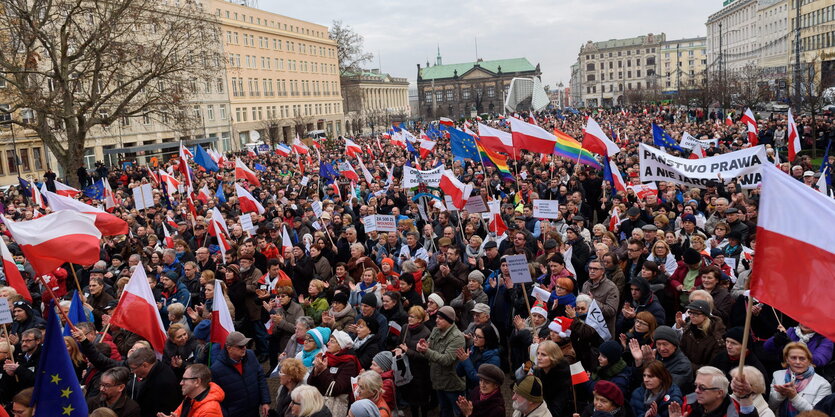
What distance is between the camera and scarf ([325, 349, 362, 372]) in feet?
19.7

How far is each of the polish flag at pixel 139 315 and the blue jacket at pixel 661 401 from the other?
15.0 feet

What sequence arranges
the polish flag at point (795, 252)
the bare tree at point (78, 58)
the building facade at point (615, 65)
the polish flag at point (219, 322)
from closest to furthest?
the polish flag at point (795, 252) < the polish flag at point (219, 322) < the bare tree at point (78, 58) < the building facade at point (615, 65)

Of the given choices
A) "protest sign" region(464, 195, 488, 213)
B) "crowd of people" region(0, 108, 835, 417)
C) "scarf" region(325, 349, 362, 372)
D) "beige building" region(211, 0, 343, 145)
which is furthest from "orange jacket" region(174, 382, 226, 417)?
"beige building" region(211, 0, 343, 145)

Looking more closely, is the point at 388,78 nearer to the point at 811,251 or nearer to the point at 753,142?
the point at 753,142

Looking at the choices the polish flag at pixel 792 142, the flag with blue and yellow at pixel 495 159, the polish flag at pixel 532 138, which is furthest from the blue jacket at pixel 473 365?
the polish flag at pixel 792 142

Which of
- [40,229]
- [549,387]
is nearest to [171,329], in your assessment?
[40,229]

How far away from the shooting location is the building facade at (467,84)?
153m

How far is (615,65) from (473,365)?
170439 mm

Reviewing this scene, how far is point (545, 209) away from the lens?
11.0 metres

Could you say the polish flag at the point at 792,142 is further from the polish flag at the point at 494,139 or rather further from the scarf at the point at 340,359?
the scarf at the point at 340,359

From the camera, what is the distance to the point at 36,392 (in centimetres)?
517

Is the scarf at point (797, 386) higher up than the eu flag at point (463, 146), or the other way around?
the eu flag at point (463, 146)

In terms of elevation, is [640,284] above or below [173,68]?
→ below

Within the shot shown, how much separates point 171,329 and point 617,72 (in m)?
171
